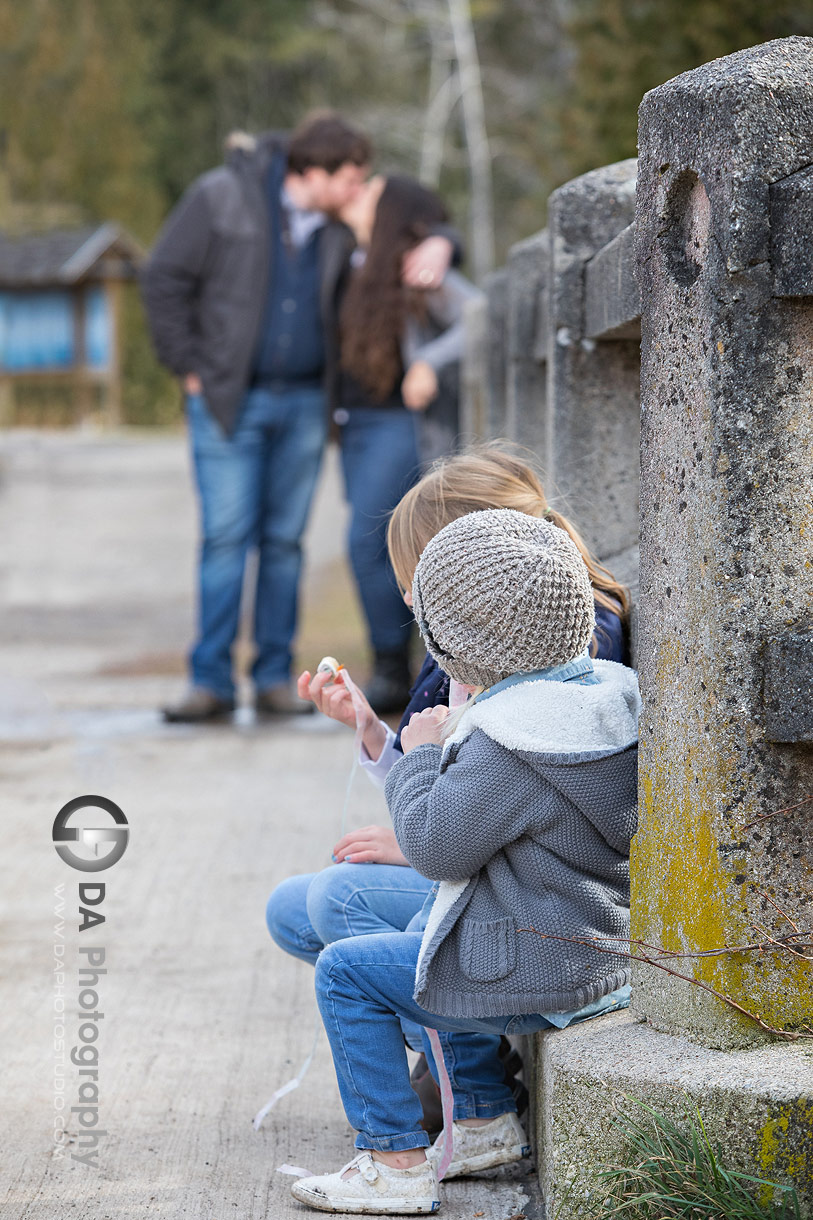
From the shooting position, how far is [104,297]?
2170 cm

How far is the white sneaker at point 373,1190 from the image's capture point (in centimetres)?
203

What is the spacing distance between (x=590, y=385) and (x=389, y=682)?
8.06 ft

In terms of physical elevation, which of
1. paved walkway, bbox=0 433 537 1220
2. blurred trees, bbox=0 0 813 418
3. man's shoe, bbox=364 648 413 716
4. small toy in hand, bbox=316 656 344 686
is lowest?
paved walkway, bbox=0 433 537 1220

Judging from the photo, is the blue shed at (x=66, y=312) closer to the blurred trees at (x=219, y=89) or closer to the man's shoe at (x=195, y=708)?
the blurred trees at (x=219, y=89)

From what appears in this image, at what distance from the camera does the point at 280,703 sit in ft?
17.5

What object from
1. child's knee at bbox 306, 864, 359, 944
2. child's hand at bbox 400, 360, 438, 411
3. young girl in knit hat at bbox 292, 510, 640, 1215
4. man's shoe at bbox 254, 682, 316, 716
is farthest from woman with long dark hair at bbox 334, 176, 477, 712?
young girl in knit hat at bbox 292, 510, 640, 1215

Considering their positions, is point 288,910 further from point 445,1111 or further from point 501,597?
point 501,597

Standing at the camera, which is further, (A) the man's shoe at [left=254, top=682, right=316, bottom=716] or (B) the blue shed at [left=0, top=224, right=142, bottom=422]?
(B) the blue shed at [left=0, top=224, right=142, bottom=422]

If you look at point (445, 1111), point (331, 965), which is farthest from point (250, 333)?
point (445, 1111)

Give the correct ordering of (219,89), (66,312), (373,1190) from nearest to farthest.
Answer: (373,1190) < (66,312) < (219,89)

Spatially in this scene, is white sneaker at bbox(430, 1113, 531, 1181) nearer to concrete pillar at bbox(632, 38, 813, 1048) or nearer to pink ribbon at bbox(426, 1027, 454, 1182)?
pink ribbon at bbox(426, 1027, 454, 1182)

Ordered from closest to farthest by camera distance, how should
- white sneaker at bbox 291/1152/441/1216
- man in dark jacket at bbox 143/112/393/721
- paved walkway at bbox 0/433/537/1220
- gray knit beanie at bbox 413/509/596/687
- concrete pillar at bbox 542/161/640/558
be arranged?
1. gray knit beanie at bbox 413/509/596/687
2. white sneaker at bbox 291/1152/441/1216
3. paved walkway at bbox 0/433/537/1220
4. concrete pillar at bbox 542/161/640/558
5. man in dark jacket at bbox 143/112/393/721

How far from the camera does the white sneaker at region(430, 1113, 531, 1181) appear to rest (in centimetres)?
218

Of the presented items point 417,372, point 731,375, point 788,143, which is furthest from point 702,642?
point 417,372
